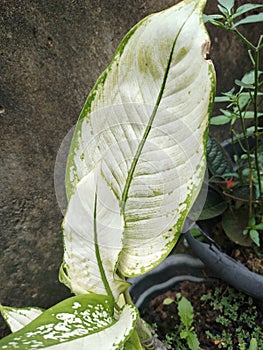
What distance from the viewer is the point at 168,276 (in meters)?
0.97

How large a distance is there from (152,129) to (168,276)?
1.82ft

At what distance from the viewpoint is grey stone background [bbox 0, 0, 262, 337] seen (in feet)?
2.20

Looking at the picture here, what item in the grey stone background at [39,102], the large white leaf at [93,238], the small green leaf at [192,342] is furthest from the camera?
the small green leaf at [192,342]

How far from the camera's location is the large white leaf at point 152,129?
454 millimetres

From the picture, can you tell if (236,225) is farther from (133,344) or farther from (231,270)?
(133,344)

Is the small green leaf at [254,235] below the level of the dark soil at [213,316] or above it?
above

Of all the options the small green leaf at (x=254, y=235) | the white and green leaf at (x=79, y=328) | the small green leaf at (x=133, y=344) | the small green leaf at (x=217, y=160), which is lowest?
the small green leaf at (x=254, y=235)

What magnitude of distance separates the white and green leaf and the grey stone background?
0.32 meters

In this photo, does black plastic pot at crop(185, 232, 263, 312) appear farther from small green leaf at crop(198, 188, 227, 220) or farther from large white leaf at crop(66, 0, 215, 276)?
large white leaf at crop(66, 0, 215, 276)

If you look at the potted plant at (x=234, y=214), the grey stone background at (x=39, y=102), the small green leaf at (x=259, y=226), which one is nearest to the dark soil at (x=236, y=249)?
the potted plant at (x=234, y=214)

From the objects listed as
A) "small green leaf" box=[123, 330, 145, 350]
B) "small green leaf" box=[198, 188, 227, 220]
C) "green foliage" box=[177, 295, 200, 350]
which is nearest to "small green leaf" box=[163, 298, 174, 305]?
"green foliage" box=[177, 295, 200, 350]

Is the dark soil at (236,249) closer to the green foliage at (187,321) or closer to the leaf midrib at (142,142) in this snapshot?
the green foliage at (187,321)

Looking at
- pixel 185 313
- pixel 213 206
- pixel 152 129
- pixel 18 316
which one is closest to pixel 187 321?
pixel 185 313

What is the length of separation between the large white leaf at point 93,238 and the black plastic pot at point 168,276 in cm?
37
